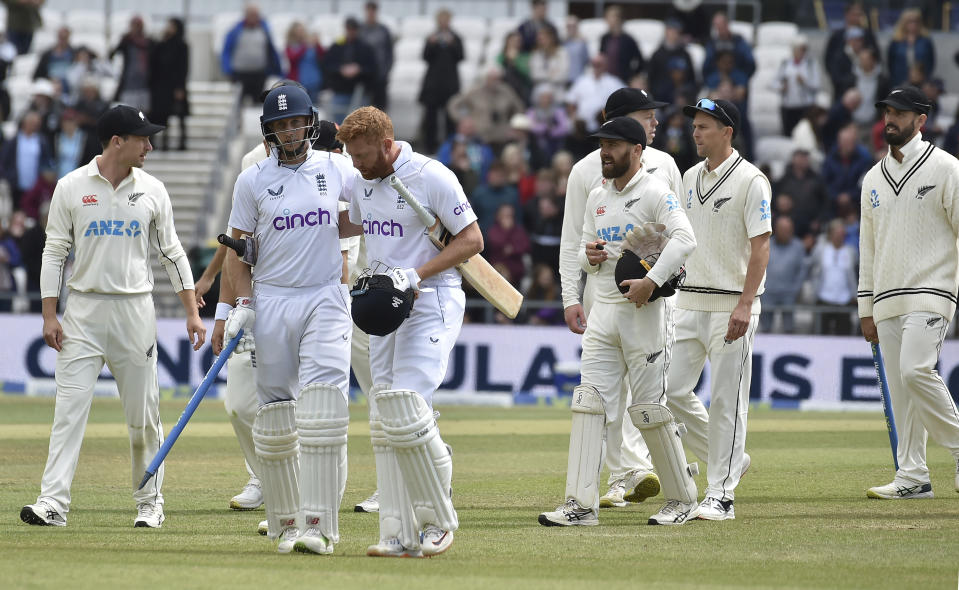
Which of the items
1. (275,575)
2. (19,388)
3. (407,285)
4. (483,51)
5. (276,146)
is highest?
(483,51)

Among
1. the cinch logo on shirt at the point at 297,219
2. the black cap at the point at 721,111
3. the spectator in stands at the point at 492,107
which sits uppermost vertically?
the spectator in stands at the point at 492,107

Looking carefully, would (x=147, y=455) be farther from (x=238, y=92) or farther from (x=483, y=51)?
(x=483, y=51)

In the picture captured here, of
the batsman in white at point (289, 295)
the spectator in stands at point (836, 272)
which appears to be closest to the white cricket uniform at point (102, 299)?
the batsman in white at point (289, 295)

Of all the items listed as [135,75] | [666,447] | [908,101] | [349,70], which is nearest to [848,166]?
[349,70]

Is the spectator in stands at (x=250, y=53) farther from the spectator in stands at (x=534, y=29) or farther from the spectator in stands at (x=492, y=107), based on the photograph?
the spectator in stands at (x=534, y=29)

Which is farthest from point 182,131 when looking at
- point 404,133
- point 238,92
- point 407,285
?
point 407,285

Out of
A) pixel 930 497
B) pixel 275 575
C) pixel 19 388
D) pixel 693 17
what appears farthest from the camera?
pixel 693 17

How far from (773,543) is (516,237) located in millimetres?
11652

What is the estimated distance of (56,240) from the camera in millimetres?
8930

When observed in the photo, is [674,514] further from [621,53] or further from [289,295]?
[621,53]

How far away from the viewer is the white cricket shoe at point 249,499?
31.2 ft

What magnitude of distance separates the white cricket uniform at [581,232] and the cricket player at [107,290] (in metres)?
2.45

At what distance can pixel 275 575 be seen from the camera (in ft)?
22.2

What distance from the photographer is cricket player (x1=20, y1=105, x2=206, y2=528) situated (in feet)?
28.9
